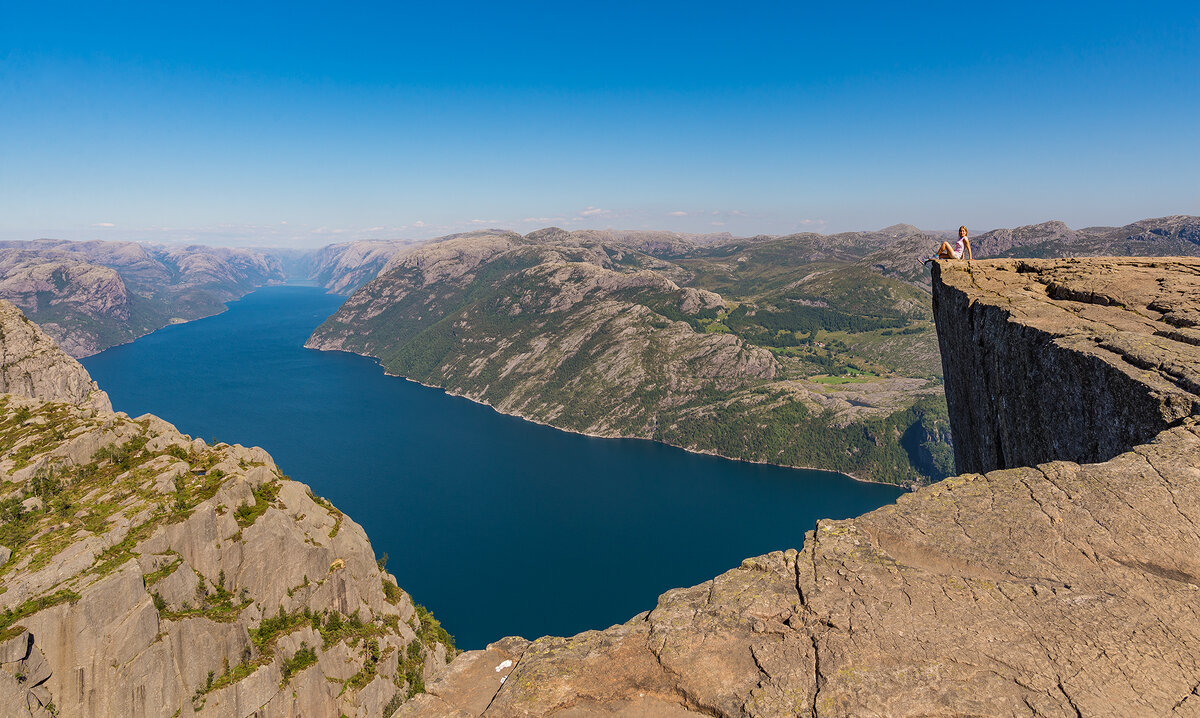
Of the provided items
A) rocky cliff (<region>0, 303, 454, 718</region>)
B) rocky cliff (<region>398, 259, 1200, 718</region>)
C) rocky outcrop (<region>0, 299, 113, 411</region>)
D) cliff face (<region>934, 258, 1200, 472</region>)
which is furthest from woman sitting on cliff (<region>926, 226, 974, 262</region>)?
rocky outcrop (<region>0, 299, 113, 411</region>)

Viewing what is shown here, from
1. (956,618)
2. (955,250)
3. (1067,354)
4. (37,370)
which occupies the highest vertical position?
(955,250)

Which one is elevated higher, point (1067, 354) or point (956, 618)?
point (1067, 354)

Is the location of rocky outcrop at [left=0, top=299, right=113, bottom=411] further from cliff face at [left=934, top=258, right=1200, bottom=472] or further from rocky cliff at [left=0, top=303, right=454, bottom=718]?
cliff face at [left=934, top=258, right=1200, bottom=472]

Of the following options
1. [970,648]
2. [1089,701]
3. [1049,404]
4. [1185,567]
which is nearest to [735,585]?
[970,648]

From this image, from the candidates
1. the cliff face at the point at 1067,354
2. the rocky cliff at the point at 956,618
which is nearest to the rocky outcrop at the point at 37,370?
the rocky cliff at the point at 956,618

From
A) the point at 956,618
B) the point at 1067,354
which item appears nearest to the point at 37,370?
the point at 956,618

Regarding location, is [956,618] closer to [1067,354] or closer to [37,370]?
[1067,354]
